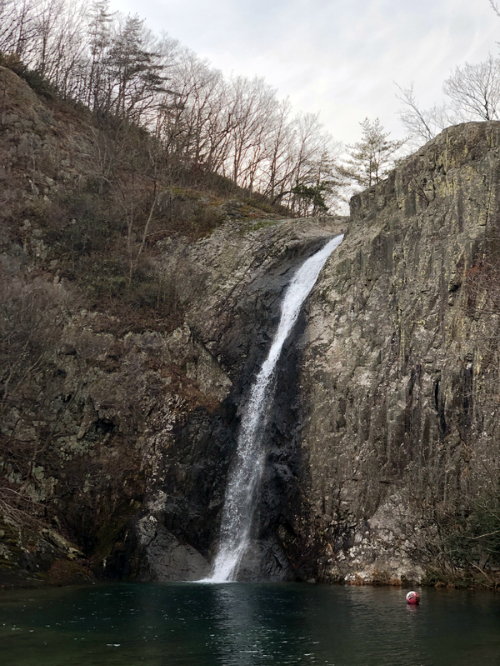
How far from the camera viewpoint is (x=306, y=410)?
22797mm

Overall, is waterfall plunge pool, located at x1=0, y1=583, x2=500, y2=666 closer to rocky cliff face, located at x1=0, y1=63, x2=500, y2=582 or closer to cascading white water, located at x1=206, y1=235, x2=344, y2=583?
rocky cliff face, located at x1=0, y1=63, x2=500, y2=582

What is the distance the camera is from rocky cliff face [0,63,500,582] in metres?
19.0

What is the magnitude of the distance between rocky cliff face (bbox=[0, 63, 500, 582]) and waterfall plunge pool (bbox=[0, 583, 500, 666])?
2978 millimetres

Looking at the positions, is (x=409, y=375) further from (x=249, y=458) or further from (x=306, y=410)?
(x=249, y=458)

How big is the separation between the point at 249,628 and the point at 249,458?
11.5 meters

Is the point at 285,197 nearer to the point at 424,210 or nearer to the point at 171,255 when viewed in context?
the point at 171,255

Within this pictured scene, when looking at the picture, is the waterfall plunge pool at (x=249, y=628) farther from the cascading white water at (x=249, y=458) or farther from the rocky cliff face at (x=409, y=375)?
the cascading white water at (x=249, y=458)

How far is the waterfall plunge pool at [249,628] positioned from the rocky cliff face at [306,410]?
2978 millimetres

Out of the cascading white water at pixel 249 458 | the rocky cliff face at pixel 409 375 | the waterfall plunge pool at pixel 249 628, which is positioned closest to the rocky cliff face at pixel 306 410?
the rocky cliff face at pixel 409 375

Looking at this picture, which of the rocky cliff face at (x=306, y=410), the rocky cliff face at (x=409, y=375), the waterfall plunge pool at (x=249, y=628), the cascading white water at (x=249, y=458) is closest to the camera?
the waterfall plunge pool at (x=249, y=628)

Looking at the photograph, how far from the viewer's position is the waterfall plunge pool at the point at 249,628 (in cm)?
914

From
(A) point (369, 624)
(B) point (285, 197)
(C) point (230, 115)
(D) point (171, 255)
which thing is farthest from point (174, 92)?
(A) point (369, 624)

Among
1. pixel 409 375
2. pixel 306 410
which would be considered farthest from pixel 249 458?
pixel 409 375

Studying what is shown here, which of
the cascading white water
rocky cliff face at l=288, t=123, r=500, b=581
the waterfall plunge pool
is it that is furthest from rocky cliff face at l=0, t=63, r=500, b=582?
the waterfall plunge pool
